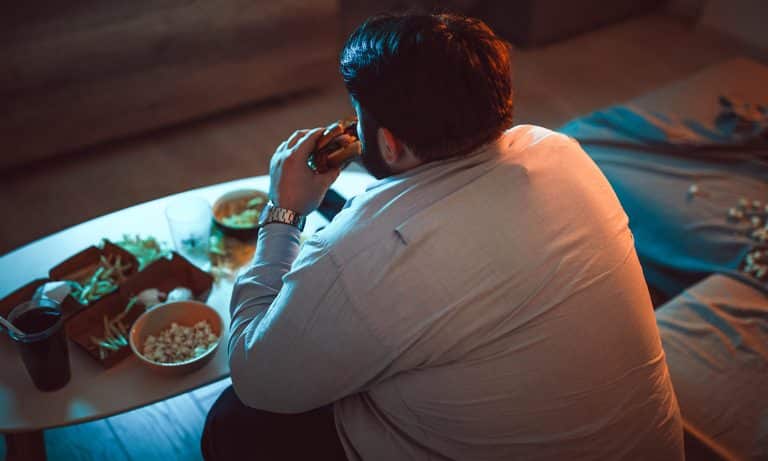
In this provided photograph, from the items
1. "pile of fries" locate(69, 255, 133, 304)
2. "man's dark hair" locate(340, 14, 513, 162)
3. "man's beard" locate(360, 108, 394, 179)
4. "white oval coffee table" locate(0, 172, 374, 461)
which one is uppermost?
"man's dark hair" locate(340, 14, 513, 162)

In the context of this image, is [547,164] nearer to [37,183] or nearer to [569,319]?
[569,319]

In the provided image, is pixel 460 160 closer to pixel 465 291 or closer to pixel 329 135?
pixel 465 291

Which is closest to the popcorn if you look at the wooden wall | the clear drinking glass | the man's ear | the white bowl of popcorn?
the white bowl of popcorn

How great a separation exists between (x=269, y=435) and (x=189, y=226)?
55 cm

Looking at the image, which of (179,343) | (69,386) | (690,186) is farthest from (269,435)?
(690,186)

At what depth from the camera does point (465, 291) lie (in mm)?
859

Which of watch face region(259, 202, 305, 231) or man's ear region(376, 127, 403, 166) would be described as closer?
man's ear region(376, 127, 403, 166)

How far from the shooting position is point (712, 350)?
1490 millimetres

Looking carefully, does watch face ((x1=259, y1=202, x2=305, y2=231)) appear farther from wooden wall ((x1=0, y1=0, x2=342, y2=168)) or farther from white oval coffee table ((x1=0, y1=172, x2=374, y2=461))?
wooden wall ((x1=0, y1=0, x2=342, y2=168))

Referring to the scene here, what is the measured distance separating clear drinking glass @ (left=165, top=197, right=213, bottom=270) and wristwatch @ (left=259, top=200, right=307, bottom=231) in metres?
0.36

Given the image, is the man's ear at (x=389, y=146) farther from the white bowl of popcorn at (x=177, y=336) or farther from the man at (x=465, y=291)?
the white bowl of popcorn at (x=177, y=336)

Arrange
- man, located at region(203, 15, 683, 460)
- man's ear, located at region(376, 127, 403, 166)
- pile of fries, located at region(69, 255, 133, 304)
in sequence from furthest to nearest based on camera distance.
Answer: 1. pile of fries, located at region(69, 255, 133, 304)
2. man's ear, located at region(376, 127, 403, 166)
3. man, located at region(203, 15, 683, 460)

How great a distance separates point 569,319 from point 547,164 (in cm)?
22

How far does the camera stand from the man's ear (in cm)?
97
